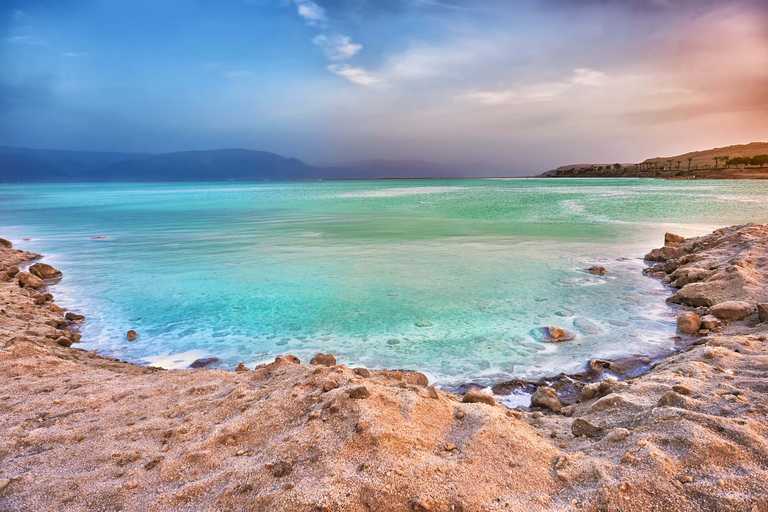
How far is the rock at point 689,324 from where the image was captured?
676 centimetres

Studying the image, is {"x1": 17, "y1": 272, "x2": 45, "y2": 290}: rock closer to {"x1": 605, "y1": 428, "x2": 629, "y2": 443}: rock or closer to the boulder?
{"x1": 605, "y1": 428, "x2": 629, "y2": 443}: rock

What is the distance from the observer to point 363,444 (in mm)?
2934

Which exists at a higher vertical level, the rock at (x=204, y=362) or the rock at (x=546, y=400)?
the rock at (x=546, y=400)

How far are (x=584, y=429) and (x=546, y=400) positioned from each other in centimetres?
111

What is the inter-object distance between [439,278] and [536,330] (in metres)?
4.14

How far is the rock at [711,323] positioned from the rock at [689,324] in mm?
69

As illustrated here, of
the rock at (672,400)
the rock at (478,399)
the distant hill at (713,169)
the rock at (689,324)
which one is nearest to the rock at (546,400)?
the rock at (478,399)

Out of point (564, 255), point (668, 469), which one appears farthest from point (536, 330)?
point (564, 255)

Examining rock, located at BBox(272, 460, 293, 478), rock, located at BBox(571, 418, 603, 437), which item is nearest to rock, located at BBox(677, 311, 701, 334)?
rock, located at BBox(571, 418, 603, 437)

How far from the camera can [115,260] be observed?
14.6m

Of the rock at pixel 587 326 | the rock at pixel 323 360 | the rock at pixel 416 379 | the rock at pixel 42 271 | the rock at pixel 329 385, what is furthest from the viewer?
the rock at pixel 42 271

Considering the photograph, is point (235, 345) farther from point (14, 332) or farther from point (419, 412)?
point (419, 412)

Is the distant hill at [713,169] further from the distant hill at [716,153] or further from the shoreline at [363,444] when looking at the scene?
the shoreline at [363,444]

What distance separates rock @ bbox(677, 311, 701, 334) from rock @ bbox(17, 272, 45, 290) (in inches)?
580
